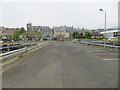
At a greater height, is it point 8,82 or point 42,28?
point 42,28

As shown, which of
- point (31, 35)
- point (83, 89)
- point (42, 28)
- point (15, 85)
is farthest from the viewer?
point (42, 28)

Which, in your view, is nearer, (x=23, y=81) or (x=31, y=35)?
(x=23, y=81)

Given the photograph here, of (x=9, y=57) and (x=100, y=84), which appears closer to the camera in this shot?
→ (x=100, y=84)

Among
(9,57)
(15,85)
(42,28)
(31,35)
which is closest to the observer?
(15,85)

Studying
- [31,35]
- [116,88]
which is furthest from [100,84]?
[31,35]

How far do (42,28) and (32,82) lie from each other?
18431 cm

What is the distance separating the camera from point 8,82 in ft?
19.0

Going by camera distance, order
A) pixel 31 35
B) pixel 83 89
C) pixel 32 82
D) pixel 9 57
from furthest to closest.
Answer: pixel 31 35 → pixel 9 57 → pixel 32 82 → pixel 83 89

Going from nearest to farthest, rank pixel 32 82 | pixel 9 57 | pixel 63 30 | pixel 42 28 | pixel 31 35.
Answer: pixel 32 82
pixel 9 57
pixel 31 35
pixel 63 30
pixel 42 28

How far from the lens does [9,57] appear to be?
1212 centimetres

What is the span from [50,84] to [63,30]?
513 ft

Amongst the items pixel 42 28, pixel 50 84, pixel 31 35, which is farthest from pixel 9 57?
pixel 42 28

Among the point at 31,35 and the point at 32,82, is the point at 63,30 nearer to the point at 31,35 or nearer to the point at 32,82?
the point at 31,35

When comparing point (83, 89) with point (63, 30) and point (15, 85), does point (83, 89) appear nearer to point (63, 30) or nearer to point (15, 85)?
point (15, 85)
